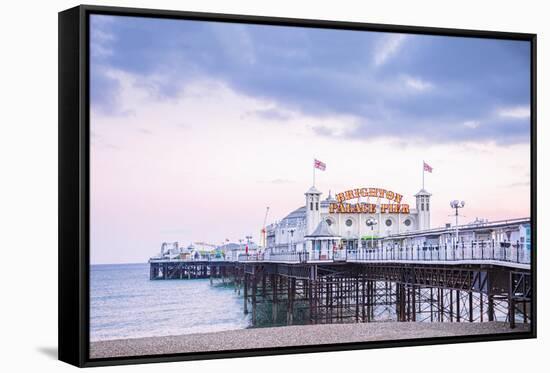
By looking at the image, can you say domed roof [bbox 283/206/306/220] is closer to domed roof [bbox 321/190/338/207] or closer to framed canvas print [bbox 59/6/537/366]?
framed canvas print [bbox 59/6/537/366]

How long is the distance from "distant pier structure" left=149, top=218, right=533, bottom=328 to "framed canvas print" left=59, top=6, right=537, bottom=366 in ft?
0.07

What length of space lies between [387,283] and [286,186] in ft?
Answer: 5.86

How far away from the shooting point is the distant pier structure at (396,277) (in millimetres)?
9845

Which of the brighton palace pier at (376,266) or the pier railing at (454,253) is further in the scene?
the pier railing at (454,253)

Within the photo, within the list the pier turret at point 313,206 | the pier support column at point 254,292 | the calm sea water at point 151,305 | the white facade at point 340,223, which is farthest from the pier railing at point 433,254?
the calm sea water at point 151,305

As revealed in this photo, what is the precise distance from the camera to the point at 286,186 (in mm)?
9695

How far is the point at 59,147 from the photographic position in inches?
346

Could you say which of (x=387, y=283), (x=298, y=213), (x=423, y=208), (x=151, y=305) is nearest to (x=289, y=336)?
(x=298, y=213)

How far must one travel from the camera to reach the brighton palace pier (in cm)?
975

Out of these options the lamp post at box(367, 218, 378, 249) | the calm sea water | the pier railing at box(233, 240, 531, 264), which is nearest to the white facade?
the lamp post at box(367, 218, 378, 249)

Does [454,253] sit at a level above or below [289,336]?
above

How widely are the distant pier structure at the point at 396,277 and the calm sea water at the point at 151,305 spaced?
19 centimetres

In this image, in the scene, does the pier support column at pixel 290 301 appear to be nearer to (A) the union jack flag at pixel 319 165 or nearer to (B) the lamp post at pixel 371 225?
(B) the lamp post at pixel 371 225

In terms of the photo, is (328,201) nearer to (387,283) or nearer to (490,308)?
(387,283)
